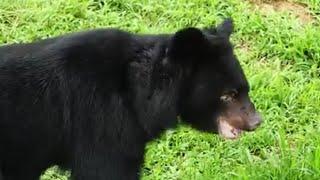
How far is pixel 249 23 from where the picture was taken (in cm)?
675

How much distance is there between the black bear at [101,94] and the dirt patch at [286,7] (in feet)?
9.68

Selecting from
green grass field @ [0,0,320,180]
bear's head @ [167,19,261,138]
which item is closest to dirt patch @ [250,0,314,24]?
green grass field @ [0,0,320,180]

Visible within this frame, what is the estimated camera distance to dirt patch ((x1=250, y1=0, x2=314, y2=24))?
7000 mm

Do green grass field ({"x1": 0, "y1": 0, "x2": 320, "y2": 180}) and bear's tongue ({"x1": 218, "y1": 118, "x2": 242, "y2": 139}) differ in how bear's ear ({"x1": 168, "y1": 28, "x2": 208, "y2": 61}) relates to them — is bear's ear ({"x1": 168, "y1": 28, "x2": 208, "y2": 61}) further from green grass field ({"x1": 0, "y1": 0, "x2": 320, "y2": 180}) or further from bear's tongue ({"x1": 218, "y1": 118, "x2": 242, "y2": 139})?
green grass field ({"x1": 0, "y1": 0, "x2": 320, "y2": 180})

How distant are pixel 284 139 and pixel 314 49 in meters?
1.24

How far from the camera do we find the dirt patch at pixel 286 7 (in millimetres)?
7000

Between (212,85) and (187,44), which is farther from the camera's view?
(212,85)

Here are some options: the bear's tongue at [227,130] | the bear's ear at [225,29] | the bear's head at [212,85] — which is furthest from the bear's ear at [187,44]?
the bear's tongue at [227,130]

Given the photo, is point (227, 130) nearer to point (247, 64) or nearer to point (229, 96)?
point (229, 96)

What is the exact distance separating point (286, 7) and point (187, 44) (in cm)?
331

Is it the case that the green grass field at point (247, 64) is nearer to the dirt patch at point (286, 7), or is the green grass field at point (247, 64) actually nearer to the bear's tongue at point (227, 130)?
the dirt patch at point (286, 7)

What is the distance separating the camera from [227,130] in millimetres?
4324

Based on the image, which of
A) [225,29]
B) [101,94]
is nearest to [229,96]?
[225,29]

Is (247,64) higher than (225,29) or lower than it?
lower
